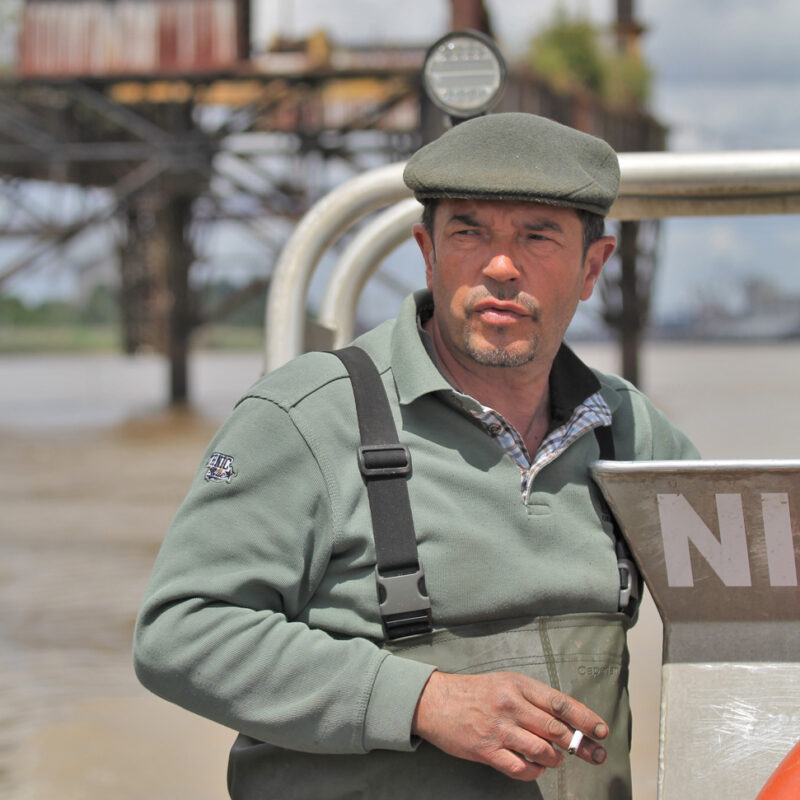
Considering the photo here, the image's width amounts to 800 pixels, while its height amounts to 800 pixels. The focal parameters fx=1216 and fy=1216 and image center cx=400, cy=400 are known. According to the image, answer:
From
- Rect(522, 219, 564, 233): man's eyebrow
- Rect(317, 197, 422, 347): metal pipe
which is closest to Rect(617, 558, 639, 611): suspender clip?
Rect(522, 219, 564, 233): man's eyebrow

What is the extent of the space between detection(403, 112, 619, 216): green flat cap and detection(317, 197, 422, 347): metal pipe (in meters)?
0.65

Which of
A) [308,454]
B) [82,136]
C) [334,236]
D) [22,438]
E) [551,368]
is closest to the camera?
[308,454]

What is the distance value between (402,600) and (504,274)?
0.47 m

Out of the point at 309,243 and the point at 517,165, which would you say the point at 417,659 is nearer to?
the point at 517,165

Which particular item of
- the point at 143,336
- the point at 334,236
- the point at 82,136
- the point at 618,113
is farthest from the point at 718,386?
the point at 334,236

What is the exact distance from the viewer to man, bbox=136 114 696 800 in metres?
1.53

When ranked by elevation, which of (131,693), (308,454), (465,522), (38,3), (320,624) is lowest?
(131,693)

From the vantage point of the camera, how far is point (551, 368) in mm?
1924

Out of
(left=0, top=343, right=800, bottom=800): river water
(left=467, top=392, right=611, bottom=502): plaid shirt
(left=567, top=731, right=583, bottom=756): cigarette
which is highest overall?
(left=467, top=392, right=611, bottom=502): plaid shirt

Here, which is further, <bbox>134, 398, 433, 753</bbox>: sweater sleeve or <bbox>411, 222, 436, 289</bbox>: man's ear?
<bbox>411, 222, 436, 289</bbox>: man's ear

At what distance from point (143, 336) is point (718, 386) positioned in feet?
34.0

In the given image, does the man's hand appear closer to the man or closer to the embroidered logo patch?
the man

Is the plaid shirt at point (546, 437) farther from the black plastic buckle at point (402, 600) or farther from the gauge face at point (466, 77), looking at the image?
the gauge face at point (466, 77)

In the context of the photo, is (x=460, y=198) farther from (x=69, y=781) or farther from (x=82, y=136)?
(x=82, y=136)
